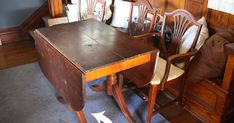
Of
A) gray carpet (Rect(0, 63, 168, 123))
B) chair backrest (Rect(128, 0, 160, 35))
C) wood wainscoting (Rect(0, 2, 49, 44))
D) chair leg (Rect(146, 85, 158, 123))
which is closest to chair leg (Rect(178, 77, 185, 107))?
gray carpet (Rect(0, 63, 168, 123))

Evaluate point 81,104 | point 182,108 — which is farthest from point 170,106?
point 81,104

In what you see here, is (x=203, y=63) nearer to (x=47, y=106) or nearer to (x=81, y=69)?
(x=81, y=69)

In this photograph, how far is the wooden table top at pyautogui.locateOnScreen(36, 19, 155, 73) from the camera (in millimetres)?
1703

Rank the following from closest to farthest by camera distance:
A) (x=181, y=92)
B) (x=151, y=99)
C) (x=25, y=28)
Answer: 1. (x=151, y=99)
2. (x=181, y=92)
3. (x=25, y=28)

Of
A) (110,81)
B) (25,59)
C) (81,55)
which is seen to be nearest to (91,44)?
(81,55)

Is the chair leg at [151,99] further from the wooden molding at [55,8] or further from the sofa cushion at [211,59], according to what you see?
the wooden molding at [55,8]

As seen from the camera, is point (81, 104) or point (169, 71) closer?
point (81, 104)

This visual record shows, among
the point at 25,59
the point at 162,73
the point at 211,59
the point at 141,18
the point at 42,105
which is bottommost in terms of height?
the point at 42,105

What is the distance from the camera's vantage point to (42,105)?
2492mm

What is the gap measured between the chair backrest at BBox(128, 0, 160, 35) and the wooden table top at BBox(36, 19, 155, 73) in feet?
1.64

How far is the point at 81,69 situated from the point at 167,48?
125 centimetres

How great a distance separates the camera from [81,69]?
1585 millimetres

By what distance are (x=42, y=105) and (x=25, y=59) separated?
3.89 feet

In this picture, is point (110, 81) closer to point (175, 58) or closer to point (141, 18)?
point (175, 58)
